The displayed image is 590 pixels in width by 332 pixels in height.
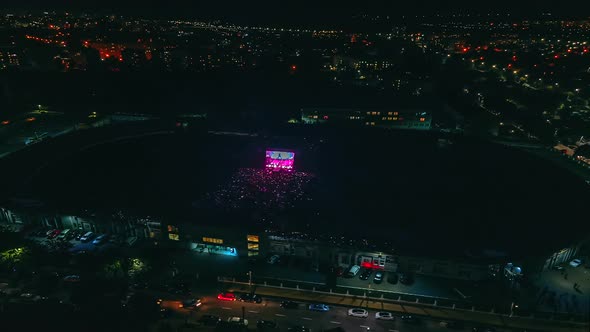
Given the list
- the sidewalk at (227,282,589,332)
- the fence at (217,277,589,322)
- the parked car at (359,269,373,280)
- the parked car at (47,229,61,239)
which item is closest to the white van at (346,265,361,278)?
the parked car at (359,269,373,280)

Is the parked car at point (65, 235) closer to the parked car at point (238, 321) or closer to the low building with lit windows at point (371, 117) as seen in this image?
the parked car at point (238, 321)

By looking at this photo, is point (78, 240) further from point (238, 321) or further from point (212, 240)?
point (238, 321)

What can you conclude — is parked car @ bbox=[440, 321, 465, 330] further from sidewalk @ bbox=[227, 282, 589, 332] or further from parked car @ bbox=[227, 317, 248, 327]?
parked car @ bbox=[227, 317, 248, 327]

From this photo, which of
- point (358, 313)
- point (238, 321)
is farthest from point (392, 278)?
point (238, 321)

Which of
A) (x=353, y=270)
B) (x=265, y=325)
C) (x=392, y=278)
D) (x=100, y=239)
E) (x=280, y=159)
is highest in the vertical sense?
(x=280, y=159)

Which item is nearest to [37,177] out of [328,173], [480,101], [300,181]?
[300,181]

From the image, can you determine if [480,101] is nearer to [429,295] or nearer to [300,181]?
[300,181]
